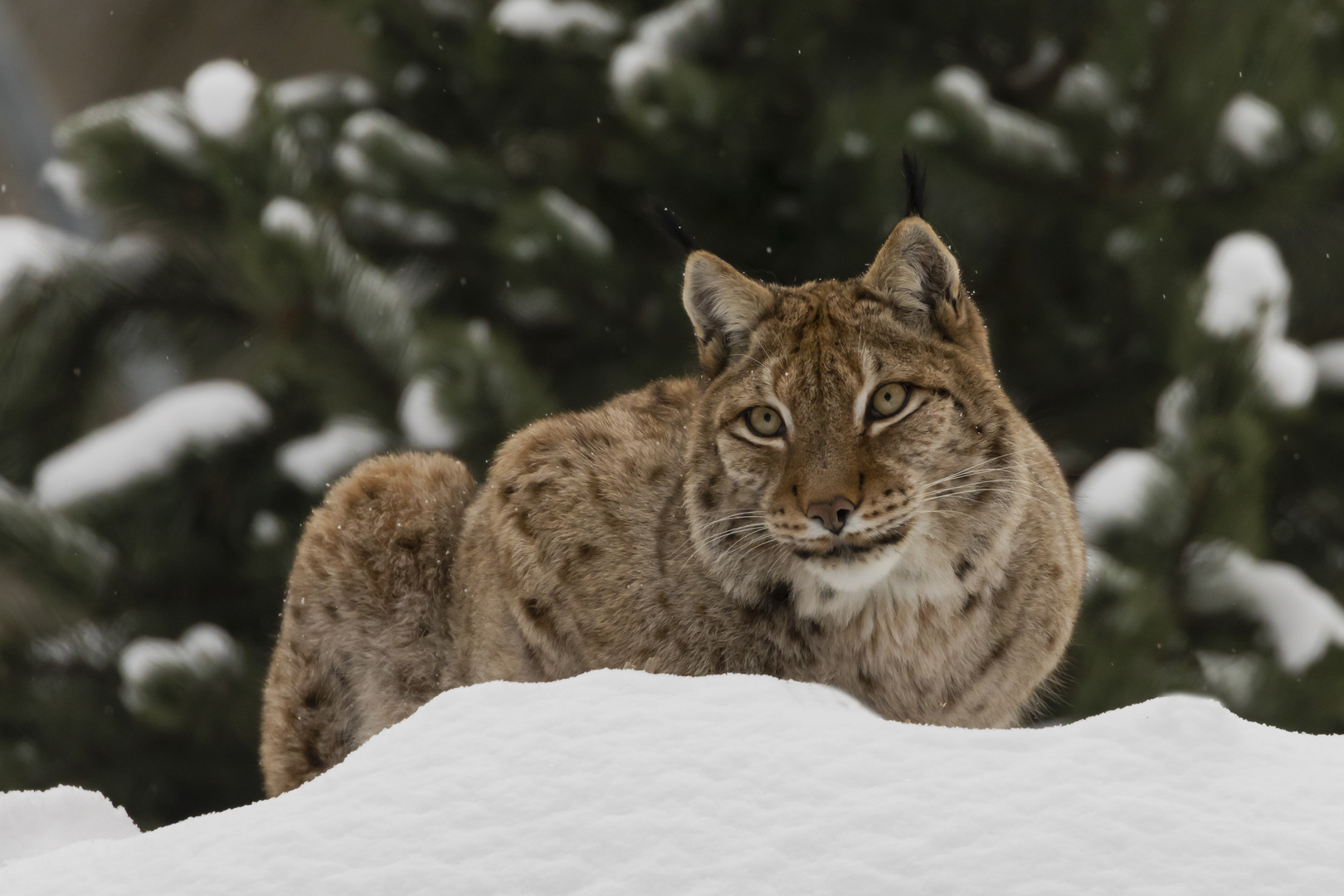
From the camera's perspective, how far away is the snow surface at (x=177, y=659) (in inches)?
287

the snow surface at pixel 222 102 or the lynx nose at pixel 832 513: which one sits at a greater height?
the snow surface at pixel 222 102

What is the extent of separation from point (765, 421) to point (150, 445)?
18.2 ft

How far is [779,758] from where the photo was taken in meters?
2.15

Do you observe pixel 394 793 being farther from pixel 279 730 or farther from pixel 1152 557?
pixel 1152 557

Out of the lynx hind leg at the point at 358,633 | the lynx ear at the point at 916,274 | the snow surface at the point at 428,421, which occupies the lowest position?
the snow surface at the point at 428,421

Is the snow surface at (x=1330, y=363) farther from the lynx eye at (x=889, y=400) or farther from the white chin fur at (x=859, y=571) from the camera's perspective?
the white chin fur at (x=859, y=571)

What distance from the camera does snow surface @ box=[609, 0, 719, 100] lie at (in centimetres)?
678

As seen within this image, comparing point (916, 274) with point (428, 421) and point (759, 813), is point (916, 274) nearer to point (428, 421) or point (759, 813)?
point (759, 813)

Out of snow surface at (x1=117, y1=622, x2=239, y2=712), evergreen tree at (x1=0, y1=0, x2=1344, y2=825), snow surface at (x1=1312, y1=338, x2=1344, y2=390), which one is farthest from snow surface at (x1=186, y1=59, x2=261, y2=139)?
snow surface at (x1=1312, y1=338, x2=1344, y2=390)

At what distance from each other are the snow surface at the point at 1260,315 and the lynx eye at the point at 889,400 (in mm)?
2926

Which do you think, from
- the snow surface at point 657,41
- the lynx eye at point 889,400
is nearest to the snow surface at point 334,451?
the snow surface at point 657,41

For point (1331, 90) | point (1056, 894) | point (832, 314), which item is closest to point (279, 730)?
point (832, 314)

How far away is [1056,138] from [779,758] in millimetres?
5633

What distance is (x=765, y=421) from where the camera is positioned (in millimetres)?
3102
